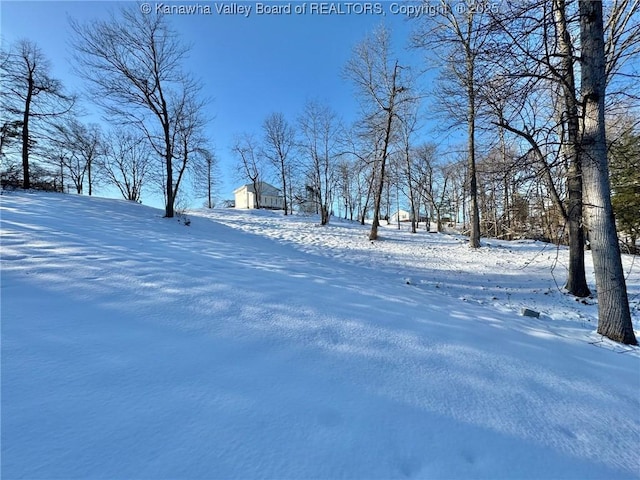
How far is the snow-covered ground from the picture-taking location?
4.28 ft

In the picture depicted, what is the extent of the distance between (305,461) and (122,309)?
2437mm

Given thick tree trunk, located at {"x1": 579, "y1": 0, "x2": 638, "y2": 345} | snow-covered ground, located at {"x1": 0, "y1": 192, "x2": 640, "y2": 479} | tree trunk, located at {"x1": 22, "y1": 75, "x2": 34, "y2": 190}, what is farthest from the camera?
tree trunk, located at {"x1": 22, "y1": 75, "x2": 34, "y2": 190}

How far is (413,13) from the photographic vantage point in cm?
527

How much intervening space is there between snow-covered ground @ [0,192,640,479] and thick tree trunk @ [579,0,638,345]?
540 millimetres

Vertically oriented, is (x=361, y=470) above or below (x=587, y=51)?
below

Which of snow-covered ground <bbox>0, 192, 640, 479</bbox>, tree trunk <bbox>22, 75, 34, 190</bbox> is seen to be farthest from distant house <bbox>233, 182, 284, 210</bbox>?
snow-covered ground <bbox>0, 192, 640, 479</bbox>

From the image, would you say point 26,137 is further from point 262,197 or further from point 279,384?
point 262,197

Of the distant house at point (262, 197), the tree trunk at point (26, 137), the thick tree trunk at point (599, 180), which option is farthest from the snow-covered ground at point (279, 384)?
the distant house at point (262, 197)

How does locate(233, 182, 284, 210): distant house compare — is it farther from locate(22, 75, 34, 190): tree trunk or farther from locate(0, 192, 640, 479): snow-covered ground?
locate(0, 192, 640, 479): snow-covered ground

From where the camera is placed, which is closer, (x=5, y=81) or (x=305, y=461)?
(x=305, y=461)

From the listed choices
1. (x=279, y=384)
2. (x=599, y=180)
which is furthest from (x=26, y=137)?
(x=599, y=180)

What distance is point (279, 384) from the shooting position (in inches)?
72.6

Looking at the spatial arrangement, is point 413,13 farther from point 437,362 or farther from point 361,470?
point 361,470

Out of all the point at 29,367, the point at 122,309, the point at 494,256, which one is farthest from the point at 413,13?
the point at 494,256
